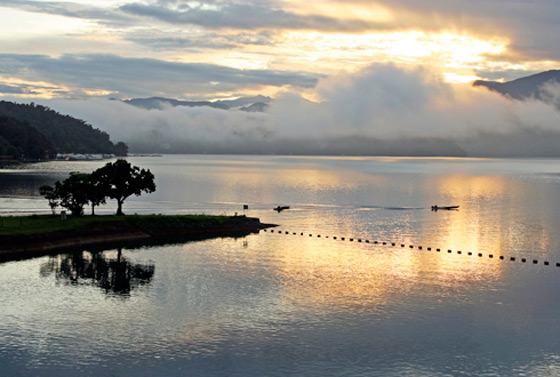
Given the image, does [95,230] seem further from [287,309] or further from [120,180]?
[287,309]

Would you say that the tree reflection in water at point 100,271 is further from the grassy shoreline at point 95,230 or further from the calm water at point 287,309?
the grassy shoreline at point 95,230

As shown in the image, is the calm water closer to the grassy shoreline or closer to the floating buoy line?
the floating buoy line

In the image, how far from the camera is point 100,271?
270 feet

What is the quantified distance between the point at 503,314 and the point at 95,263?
5748 centimetres

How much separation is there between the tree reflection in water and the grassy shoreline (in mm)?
5870

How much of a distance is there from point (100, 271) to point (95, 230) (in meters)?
24.0

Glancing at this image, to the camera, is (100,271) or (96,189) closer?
(100,271)

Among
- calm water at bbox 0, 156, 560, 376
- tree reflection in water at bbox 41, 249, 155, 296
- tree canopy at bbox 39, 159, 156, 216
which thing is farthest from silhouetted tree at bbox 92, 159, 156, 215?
tree reflection in water at bbox 41, 249, 155, 296

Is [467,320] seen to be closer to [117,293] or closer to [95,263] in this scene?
[117,293]

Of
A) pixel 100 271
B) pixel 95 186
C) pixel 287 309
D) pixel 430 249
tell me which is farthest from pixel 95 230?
pixel 430 249

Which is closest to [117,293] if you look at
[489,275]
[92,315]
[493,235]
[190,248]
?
[92,315]

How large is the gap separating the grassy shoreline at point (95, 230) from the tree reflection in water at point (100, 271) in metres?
5.87

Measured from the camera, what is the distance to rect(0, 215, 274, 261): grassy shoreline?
301 ft

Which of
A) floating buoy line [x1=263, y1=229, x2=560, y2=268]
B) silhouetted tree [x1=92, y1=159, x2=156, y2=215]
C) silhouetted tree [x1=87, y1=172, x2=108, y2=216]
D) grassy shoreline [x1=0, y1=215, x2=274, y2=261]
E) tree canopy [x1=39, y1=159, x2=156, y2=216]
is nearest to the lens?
grassy shoreline [x1=0, y1=215, x2=274, y2=261]
